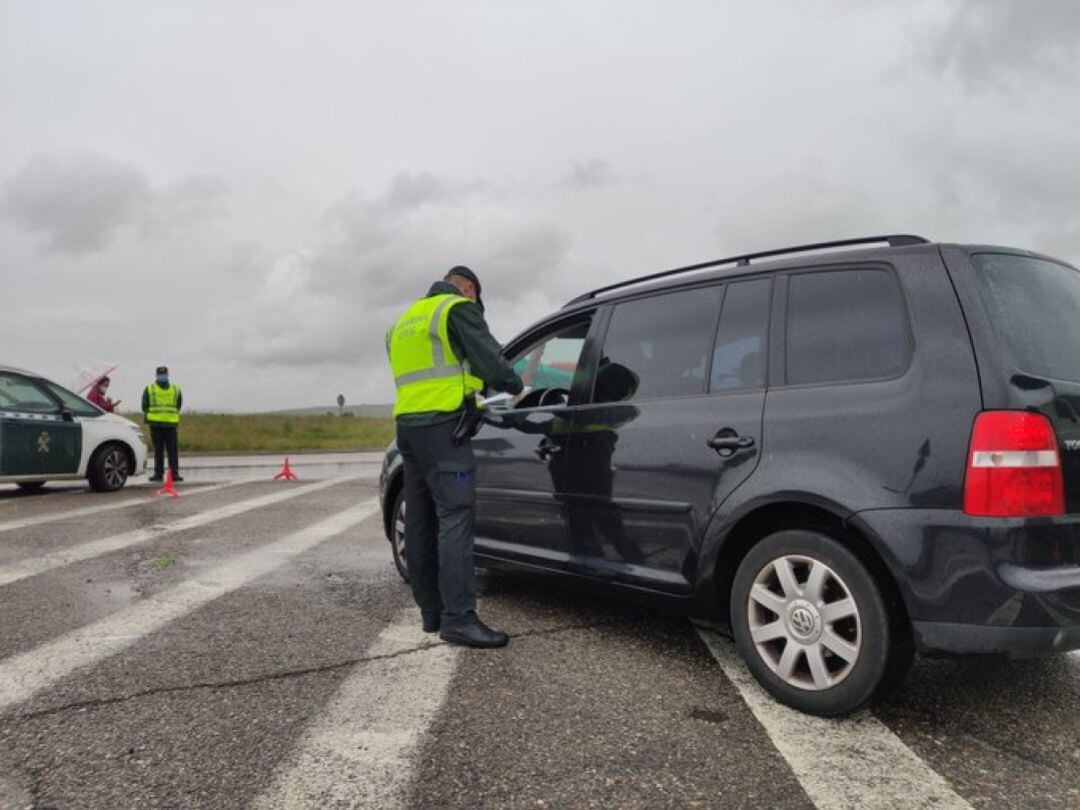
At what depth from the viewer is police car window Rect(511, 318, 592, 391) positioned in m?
4.47

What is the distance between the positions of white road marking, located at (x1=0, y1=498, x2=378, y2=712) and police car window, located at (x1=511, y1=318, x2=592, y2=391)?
2381mm

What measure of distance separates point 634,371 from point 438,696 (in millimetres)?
1747

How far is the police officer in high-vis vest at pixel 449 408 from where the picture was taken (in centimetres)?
404

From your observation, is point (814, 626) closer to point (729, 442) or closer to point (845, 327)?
point (729, 442)

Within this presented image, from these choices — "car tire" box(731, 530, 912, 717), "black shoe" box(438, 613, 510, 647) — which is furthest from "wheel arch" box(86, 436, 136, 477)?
"car tire" box(731, 530, 912, 717)

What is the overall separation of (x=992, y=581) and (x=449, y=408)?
243 cm

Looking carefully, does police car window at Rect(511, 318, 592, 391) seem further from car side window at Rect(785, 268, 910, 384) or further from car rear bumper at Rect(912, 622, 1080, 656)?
car rear bumper at Rect(912, 622, 1080, 656)

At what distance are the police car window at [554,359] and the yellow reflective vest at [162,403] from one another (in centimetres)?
986

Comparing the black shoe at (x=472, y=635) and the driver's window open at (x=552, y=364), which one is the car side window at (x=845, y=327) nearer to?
the driver's window open at (x=552, y=364)

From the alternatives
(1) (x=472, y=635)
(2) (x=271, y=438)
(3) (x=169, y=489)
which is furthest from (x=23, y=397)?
(2) (x=271, y=438)

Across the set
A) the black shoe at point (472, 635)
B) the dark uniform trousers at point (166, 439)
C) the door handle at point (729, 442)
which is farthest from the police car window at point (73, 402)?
the door handle at point (729, 442)

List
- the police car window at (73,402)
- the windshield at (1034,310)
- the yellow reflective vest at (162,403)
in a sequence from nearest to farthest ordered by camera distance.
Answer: the windshield at (1034,310) < the police car window at (73,402) < the yellow reflective vest at (162,403)

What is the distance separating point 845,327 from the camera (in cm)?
321

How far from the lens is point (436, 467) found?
4.09 metres
